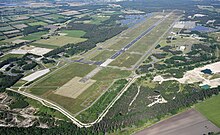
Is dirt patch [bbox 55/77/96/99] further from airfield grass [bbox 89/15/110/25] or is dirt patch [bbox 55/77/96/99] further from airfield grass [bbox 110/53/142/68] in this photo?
airfield grass [bbox 89/15/110/25]

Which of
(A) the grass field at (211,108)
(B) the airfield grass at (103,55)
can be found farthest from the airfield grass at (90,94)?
(A) the grass field at (211,108)

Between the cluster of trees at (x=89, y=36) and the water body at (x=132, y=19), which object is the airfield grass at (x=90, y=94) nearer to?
the cluster of trees at (x=89, y=36)

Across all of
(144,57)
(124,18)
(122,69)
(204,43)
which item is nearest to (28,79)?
(122,69)

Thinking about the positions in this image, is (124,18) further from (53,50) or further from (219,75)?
(219,75)

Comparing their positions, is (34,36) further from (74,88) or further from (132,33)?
(74,88)

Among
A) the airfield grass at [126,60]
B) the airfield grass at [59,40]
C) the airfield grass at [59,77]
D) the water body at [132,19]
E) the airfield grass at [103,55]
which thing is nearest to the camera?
the airfield grass at [59,77]

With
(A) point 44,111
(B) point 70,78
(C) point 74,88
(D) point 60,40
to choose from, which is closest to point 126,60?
(B) point 70,78

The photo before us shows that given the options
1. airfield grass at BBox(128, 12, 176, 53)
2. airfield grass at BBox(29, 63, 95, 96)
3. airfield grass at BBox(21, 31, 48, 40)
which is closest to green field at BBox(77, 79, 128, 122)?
airfield grass at BBox(29, 63, 95, 96)
